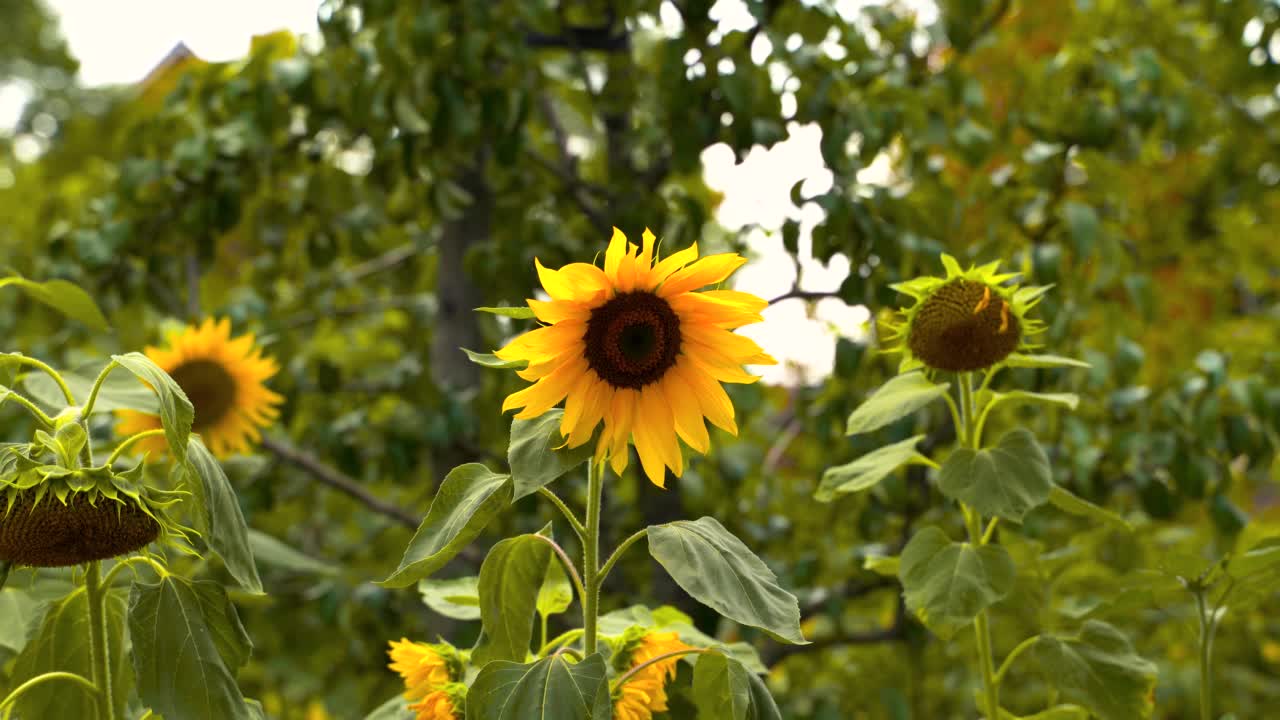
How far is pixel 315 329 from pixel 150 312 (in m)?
0.56

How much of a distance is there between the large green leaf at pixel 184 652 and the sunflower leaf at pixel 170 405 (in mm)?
94

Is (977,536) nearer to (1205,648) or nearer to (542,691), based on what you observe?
(1205,648)

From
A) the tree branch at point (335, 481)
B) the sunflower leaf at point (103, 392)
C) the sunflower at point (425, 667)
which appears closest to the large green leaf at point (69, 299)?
the sunflower leaf at point (103, 392)

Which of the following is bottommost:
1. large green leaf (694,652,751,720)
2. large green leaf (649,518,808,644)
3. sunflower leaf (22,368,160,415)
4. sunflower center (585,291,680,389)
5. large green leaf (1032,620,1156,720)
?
large green leaf (1032,620,1156,720)

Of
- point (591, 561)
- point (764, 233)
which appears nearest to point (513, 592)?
point (591, 561)

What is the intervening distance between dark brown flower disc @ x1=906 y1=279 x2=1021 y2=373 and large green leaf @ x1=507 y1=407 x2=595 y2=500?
0.86 ft

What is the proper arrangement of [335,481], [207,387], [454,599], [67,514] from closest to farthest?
1. [67,514]
2. [454,599]
3. [207,387]
4. [335,481]

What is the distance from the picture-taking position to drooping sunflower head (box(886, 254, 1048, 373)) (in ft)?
2.45

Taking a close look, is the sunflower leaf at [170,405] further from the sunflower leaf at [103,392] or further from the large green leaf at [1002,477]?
the large green leaf at [1002,477]

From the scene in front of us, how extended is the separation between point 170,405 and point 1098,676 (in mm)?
631

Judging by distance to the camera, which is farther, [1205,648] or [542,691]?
[1205,648]

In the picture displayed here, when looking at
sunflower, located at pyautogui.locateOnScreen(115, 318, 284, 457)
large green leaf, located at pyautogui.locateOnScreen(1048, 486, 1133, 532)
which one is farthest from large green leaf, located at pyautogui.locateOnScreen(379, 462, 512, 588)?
sunflower, located at pyautogui.locateOnScreen(115, 318, 284, 457)

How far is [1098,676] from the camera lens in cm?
80

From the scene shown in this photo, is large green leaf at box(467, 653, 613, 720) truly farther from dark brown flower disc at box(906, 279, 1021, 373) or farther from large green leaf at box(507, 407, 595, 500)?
dark brown flower disc at box(906, 279, 1021, 373)
